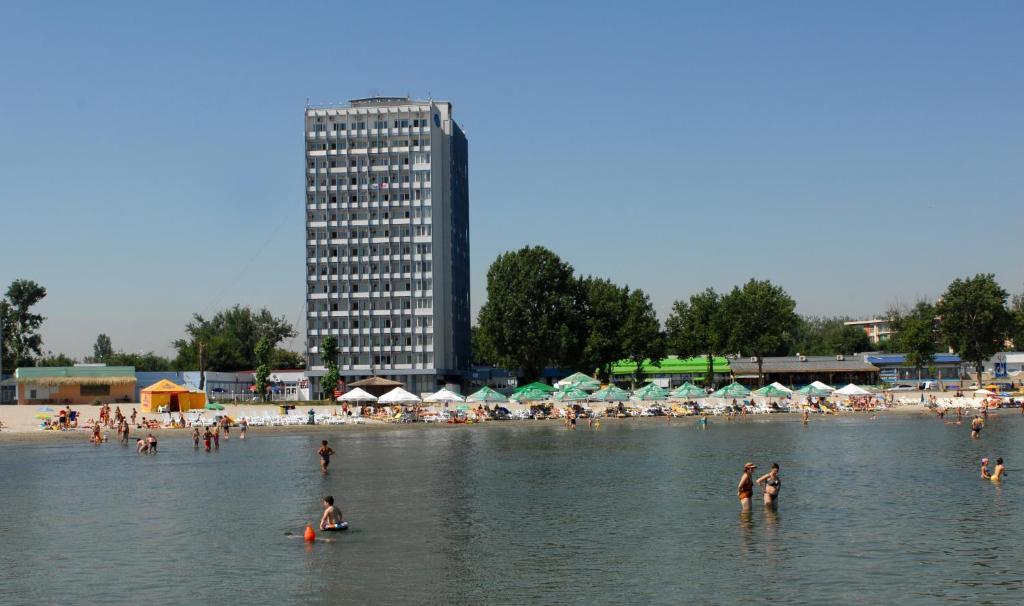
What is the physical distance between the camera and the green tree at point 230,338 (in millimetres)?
172250

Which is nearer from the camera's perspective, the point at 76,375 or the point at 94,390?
the point at 76,375

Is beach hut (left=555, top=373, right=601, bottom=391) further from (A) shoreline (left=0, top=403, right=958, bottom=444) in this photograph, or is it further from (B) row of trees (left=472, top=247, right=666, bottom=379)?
(B) row of trees (left=472, top=247, right=666, bottom=379)

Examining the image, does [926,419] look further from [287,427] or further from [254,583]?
[254,583]

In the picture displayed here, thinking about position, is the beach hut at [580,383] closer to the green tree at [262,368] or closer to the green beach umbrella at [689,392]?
the green beach umbrella at [689,392]

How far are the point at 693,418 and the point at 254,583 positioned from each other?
82.8 metres

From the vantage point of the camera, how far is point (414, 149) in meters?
147

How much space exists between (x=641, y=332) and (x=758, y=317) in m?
18.2

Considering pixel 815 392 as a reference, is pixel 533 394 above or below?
above

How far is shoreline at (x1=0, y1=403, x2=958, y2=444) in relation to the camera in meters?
84.1

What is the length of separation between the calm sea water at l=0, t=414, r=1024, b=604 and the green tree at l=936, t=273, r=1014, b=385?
87.3 meters

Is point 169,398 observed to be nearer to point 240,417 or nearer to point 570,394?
point 240,417

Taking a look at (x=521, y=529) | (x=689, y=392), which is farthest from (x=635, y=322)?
(x=521, y=529)

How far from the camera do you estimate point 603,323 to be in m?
136

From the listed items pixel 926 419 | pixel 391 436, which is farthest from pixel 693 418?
pixel 391 436
